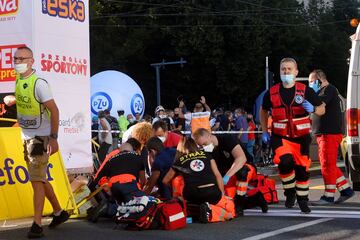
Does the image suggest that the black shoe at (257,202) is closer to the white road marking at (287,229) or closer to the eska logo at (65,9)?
the white road marking at (287,229)

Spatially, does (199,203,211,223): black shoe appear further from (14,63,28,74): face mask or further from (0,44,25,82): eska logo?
(0,44,25,82): eska logo

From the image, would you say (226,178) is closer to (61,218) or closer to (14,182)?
(61,218)

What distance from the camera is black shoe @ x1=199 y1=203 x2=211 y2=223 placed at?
25.3 ft

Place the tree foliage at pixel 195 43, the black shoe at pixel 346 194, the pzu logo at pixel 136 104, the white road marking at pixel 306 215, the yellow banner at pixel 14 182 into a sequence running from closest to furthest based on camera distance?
the yellow banner at pixel 14 182 < the white road marking at pixel 306 215 < the black shoe at pixel 346 194 < the pzu logo at pixel 136 104 < the tree foliage at pixel 195 43

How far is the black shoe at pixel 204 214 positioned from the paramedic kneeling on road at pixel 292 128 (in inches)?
41.2

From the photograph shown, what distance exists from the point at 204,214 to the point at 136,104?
16.3m

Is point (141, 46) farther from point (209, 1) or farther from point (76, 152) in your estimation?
point (76, 152)

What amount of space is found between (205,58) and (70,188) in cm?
3200

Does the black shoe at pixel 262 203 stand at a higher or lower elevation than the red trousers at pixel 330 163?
lower

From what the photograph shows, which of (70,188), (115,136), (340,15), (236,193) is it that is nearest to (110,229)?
(70,188)

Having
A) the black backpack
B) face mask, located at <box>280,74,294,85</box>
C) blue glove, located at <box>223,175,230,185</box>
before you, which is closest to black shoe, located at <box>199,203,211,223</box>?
blue glove, located at <box>223,175,230,185</box>

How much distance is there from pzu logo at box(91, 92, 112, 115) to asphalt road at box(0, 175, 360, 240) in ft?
46.8

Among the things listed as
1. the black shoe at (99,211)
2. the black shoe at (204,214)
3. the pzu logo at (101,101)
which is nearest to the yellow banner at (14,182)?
the black shoe at (99,211)

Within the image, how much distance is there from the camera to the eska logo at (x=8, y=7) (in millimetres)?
8805
